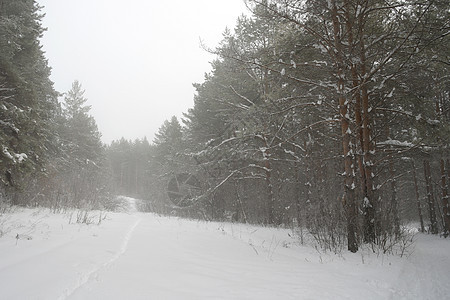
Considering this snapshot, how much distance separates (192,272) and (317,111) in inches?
258

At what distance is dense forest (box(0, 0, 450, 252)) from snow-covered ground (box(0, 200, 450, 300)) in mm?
1497

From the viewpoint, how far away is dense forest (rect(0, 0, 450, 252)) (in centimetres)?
638

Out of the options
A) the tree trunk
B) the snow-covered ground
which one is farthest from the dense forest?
the snow-covered ground

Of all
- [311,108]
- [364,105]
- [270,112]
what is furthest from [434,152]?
[270,112]

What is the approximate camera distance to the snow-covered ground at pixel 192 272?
8.48 ft

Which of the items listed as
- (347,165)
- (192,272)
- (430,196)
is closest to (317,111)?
(347,165)

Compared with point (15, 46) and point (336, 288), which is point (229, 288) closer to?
point (336, 288)

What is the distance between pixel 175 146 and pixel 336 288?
22364mm

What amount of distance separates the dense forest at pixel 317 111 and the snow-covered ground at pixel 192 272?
150 cm

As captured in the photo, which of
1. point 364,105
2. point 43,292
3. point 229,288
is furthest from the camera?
point 364,105

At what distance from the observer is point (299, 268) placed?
14.4 feet

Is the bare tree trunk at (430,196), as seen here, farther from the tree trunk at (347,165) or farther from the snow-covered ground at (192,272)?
the tree trunk at (347,165)

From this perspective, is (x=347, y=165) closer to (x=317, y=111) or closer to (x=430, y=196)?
(x=317, y=111)

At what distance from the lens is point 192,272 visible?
3.60m
